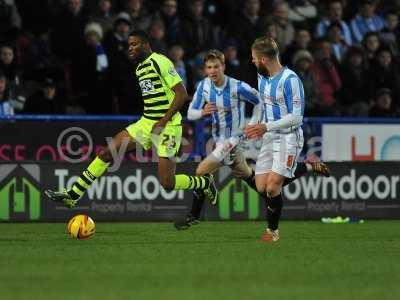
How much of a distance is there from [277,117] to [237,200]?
4042mm

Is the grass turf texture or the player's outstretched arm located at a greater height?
the player's outstretched arm

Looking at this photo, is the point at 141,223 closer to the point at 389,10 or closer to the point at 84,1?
the point at 84,1

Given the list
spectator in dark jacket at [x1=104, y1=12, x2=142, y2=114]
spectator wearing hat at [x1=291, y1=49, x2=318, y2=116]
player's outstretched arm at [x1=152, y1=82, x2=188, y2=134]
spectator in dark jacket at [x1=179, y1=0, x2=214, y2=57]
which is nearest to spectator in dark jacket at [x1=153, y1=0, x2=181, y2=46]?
spectator in dark jacket at [x1=179, y1=0, x2=214, y2=57]

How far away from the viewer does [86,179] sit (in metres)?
11.9

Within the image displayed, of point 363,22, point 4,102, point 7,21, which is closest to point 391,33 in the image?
point 363,22

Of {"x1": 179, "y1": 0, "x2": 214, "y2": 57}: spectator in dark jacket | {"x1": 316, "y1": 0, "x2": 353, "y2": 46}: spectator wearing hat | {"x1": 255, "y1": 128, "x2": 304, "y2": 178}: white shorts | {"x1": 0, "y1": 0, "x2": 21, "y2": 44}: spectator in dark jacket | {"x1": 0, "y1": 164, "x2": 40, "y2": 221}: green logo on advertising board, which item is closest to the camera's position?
{"x1": 255, "y1": 128, "x2": 304, "y2": 178}: white shorts

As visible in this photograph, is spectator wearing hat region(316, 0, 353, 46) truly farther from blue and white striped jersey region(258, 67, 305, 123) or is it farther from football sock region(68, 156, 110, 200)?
blue and white striped jersey region(258, 67, 305, 123)

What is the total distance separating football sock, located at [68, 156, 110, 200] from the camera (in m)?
11.8

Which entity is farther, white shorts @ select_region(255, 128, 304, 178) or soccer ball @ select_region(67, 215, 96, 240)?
soccer ball @ select_region(67, 215, 96, 240)

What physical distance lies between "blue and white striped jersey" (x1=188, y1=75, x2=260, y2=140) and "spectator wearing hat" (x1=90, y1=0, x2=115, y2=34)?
12.7 ft

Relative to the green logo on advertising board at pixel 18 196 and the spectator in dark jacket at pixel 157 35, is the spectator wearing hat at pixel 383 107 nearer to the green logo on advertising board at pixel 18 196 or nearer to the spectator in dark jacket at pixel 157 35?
the spectator in dark jacket at pixel 157 35

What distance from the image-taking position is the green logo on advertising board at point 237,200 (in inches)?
574

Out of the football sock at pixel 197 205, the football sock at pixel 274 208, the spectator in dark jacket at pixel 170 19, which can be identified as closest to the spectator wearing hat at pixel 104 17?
the spectator in dark jacket at pixel 170 19

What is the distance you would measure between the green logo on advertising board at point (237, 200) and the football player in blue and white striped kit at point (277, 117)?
3585mm
